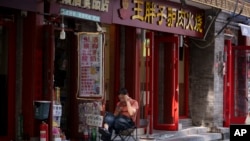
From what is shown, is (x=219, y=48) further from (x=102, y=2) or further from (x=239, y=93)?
(x=102, y=2)

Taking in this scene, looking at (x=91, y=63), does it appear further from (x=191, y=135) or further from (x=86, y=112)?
(x=191, y=135)

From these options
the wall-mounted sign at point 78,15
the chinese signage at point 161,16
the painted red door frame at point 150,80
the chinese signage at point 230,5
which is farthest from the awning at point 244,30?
the wall-mounted sign at point 78,15

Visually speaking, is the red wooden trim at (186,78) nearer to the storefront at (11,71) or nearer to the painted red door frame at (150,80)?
the painted red door frame at (150,80)

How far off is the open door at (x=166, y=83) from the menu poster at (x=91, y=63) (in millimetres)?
4124

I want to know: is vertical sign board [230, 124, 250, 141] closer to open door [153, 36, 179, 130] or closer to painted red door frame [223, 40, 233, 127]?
open door [153, 36, 179, 130]

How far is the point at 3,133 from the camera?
9672 millimetres

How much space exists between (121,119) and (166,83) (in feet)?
13.5

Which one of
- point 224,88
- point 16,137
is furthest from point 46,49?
point 224,88

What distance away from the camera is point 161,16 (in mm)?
13102

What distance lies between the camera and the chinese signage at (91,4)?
9.95 m

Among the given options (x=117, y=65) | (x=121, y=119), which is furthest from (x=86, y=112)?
(x=117, y=65)

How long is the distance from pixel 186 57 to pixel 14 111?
7.32m

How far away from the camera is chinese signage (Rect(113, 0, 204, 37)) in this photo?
11781mm

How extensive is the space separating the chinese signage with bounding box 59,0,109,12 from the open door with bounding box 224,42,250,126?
643 centimetres
